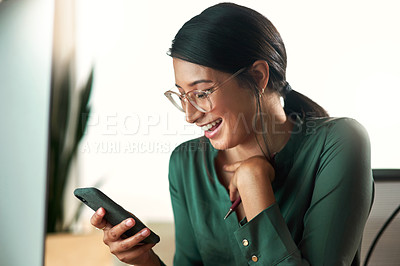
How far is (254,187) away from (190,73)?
197 mm

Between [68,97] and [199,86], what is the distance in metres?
0.42

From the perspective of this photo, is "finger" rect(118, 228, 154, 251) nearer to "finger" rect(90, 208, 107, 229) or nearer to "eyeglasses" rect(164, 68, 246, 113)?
"finger" rect(90, 208, 107, 229)

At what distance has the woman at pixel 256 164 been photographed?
0.63 m

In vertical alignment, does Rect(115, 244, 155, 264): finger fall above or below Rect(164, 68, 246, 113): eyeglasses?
below

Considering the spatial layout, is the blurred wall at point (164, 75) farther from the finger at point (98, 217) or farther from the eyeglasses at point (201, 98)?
the finger at point (98, 217)

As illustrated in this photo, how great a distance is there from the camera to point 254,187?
627 mm

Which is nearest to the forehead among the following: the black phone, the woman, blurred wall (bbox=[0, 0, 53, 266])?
the woman

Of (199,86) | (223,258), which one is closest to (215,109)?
(199,86)

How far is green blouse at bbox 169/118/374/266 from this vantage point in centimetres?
62

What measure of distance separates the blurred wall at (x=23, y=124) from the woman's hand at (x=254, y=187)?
54cm

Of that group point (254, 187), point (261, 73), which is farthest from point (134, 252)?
point (261, 73)

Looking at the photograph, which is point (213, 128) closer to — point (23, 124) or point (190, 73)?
point (190, 73)

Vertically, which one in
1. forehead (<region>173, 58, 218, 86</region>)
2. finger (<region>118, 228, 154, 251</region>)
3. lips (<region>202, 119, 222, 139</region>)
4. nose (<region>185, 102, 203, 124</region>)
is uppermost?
forehead (<region>173, 58, 218, 86</region>)

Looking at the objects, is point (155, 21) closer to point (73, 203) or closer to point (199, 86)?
point (199, 86)
